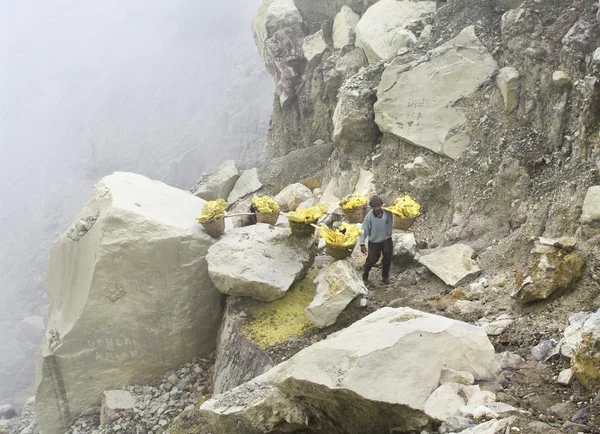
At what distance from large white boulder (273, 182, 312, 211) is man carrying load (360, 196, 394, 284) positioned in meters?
5.93

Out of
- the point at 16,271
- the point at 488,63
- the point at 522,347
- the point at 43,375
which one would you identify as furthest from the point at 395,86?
the point at 16,271

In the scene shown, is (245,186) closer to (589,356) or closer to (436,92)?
(436,92)

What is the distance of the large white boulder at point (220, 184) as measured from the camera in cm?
1647

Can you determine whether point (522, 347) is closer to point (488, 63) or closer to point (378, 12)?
point (488, 63)

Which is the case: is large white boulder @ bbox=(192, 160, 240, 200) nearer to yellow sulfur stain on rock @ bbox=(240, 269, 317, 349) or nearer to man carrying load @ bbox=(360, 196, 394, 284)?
yellow sulfur stain on rock @ bbox=(240, 269, 317, 349)

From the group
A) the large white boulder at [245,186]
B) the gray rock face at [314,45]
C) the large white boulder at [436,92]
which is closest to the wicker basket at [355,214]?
the large white boulder at [436,92]

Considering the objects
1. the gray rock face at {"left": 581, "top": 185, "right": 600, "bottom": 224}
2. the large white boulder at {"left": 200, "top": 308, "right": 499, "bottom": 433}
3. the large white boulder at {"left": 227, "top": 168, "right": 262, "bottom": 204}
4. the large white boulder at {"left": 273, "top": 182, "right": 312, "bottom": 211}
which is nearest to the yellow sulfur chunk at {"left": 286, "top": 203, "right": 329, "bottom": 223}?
the large white boulder at {"left": 200, "top": 308, "right": 499, "bottom": 433}

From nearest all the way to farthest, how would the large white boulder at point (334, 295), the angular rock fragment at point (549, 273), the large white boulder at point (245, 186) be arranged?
1. the angular rock fragment at point (549, 273)
2. the large white boulder at point (334, 295)
3. the large white boulder at point (245, 186)

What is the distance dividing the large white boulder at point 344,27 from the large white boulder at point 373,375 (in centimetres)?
1180

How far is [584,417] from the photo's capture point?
299 centimetres

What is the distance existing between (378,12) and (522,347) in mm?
10404

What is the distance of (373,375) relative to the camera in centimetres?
366

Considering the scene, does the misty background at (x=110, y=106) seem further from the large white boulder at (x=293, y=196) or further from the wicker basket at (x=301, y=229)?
the wicker basket at (x=301, y=229)

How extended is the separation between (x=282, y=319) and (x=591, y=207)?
3.94 meters
